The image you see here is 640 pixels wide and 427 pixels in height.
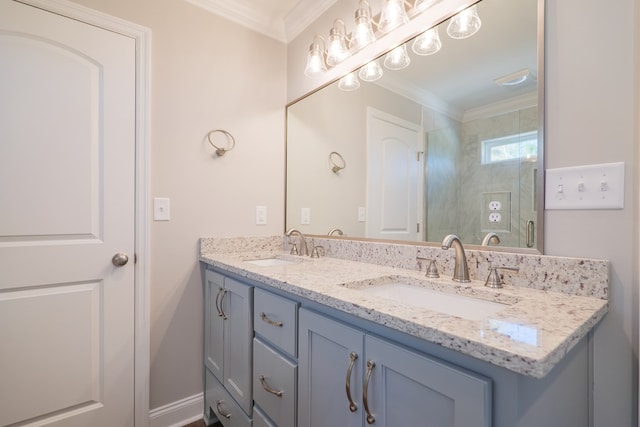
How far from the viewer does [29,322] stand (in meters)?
1.26

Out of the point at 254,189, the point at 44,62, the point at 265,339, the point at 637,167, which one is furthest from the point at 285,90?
the point at 637,167

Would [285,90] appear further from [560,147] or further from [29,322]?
[29,322]

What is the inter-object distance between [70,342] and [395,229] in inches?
60.7

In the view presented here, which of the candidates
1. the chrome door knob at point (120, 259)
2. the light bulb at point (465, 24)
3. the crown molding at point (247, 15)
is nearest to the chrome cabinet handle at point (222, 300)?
the chrome door knob at point (120, 259)

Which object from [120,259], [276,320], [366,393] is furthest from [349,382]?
[120,259]

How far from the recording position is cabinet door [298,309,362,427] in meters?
0.76

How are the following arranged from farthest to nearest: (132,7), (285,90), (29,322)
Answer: (285,90), (132,7), (29,322)

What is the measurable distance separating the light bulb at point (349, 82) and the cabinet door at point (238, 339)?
1.17 m

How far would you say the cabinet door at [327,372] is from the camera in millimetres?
756

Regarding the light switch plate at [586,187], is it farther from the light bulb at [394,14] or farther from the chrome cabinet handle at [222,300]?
the chrome cabinet handle at [222,300]

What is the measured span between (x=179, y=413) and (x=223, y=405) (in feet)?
1.18

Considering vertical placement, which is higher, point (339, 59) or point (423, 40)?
point (339, 59)

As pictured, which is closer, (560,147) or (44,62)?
(560,147)

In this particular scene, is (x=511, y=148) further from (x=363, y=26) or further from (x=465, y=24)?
(x=363, y=26)
